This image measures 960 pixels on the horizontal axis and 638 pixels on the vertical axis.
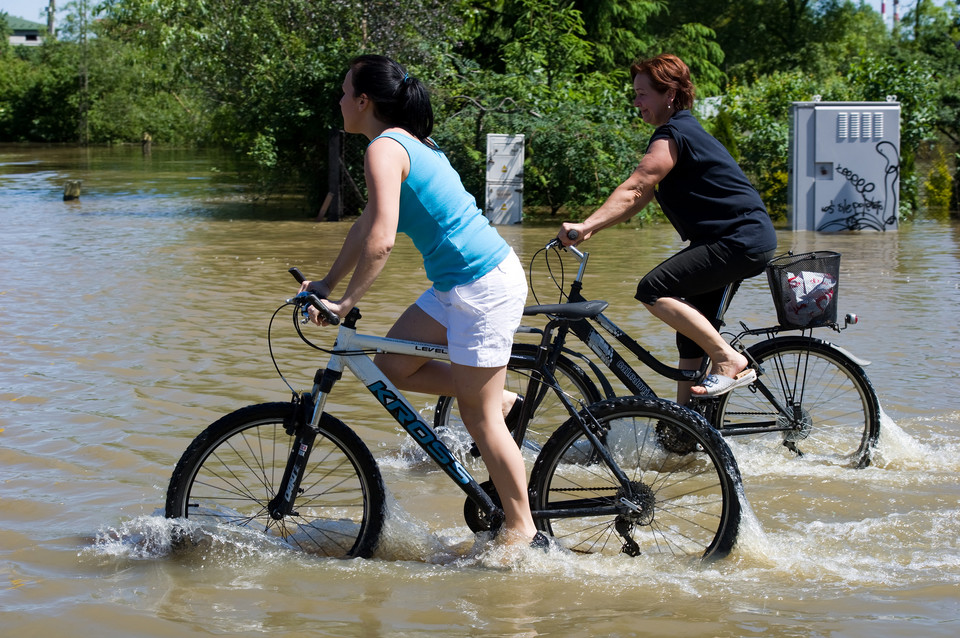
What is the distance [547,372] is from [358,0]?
15.2 m

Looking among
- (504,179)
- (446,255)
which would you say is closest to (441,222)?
(446,255)

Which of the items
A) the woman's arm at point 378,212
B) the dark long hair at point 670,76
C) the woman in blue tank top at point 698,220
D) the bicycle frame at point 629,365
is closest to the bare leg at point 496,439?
the woman's arm at point 378,212

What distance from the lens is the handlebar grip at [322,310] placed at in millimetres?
3582

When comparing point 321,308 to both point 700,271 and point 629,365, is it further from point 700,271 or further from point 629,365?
point 629,365

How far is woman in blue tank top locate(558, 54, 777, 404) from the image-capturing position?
4.80m

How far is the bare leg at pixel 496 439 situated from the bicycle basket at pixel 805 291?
72.3 inches

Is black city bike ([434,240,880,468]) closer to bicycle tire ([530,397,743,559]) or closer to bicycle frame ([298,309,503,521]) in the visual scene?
bicycle tire ([530,397,743,559])

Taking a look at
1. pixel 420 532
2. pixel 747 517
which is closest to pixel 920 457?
pixel 747 517

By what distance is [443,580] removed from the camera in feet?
12.6

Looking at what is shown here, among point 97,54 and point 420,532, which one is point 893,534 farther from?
point 97,54

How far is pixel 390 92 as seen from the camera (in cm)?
376

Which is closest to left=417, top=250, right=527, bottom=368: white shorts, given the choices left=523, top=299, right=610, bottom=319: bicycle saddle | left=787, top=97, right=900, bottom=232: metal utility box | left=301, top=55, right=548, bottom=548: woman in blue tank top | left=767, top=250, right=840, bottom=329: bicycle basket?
left=301, top=55, right=548, bottom=548: woman in blue tank top

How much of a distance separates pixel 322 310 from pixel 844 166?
13999 millimetres

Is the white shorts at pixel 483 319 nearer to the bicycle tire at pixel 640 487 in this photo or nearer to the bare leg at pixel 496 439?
the bare leg at pixel 496 439
